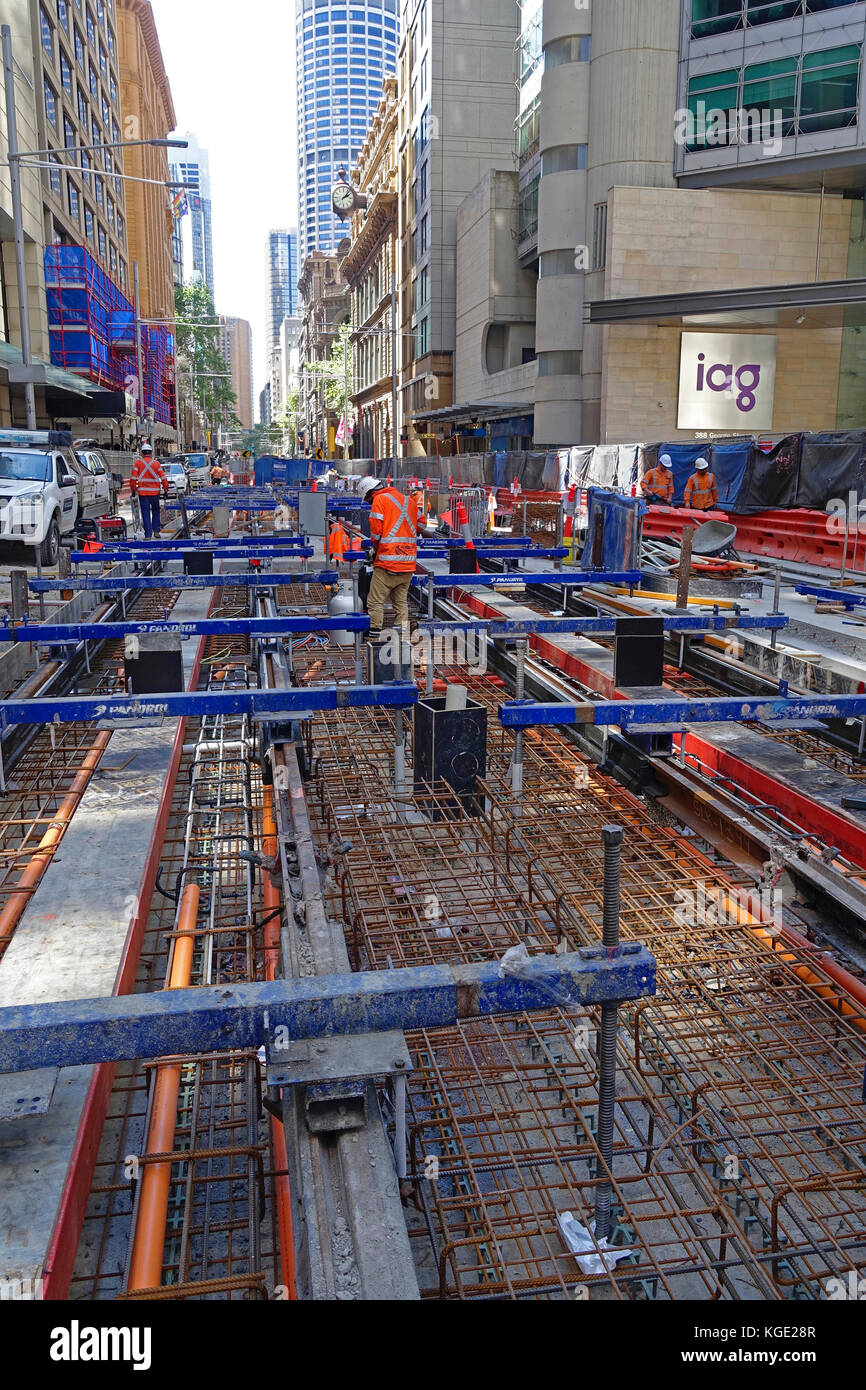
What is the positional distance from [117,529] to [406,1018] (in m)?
22.9

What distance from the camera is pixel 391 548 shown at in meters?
10.8

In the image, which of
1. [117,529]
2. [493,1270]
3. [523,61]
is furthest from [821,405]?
[493,1270]

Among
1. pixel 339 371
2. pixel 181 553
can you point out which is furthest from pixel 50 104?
pixel 339 371

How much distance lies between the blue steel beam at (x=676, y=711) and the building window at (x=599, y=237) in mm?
35984

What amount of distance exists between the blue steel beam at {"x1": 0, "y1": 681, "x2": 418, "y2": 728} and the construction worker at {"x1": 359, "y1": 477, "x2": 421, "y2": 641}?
2994mm

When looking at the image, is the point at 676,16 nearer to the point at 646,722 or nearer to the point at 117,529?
the point at 117,529

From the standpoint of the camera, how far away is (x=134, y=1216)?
12.9 ft

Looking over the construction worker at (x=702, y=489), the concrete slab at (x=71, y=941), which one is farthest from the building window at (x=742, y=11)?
the concrete slab at (x=71, y=941)

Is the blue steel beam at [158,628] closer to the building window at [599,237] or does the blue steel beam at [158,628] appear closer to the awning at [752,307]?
the awning at [752,307]

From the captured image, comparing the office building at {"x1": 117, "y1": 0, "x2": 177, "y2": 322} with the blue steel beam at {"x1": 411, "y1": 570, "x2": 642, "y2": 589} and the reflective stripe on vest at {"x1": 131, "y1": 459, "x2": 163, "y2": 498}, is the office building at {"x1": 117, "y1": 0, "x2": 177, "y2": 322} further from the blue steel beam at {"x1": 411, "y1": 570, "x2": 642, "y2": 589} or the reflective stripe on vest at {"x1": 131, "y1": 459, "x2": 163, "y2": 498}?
the blue steel beam at {"x1": 411, "y1": 570, "x2": 642, "y2": 589}

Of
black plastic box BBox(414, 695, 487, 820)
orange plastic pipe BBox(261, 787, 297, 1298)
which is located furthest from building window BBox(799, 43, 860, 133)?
orange plastic pipe BBox(261, 787, 297, 1298)

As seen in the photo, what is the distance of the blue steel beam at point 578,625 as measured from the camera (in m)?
10.0

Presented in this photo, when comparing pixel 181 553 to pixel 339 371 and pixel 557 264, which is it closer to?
pixel 557 264

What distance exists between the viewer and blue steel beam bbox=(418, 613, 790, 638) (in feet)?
33.0
